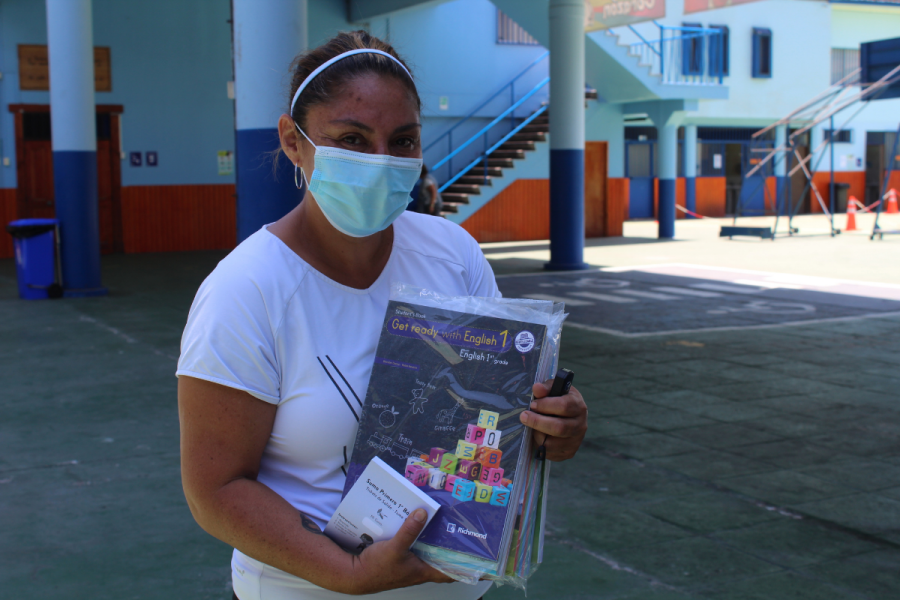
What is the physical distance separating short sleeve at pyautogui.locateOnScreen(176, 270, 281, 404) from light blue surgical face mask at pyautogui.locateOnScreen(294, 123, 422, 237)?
9.5 inches

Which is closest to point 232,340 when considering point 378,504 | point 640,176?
point 378,504

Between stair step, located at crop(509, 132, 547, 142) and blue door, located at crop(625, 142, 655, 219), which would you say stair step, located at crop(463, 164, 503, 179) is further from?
blue door, located at crop(625, 142, 655, 219)

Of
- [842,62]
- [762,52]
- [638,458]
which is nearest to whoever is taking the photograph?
[638,458]

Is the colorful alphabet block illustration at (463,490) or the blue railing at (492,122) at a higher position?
the blue railing at (492,122)

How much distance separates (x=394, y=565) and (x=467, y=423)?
0.25 m

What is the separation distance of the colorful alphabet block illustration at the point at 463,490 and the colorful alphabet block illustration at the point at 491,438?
66 mm

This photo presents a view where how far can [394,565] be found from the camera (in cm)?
135

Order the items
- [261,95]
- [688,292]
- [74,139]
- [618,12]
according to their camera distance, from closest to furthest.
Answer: [261,95] < [74,139] < [688,292] < [618,12]

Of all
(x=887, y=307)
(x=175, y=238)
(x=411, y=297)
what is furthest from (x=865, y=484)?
(x=175, y=238)

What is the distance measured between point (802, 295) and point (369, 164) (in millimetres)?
10218

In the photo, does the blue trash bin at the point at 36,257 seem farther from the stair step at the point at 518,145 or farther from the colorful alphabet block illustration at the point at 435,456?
the colorful alphabet block illustration at the point at 435,456

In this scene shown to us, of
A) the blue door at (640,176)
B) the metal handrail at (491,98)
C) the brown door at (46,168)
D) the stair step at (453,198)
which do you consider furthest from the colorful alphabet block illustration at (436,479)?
the blue door at (640,176)

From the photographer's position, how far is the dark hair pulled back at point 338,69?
151 centimetres

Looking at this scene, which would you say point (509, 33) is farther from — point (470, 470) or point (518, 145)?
point (470, 470)
